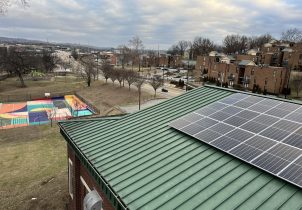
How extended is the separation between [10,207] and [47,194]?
2227 millimetres

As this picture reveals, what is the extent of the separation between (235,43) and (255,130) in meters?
142

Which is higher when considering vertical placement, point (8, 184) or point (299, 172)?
point (299, 172)

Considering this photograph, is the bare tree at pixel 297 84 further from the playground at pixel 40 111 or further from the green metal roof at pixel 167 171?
the green metal roof at pixel 167 171

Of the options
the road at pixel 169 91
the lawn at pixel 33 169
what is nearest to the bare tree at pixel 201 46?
the road at pixel 169 91

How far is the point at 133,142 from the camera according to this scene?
401 inches

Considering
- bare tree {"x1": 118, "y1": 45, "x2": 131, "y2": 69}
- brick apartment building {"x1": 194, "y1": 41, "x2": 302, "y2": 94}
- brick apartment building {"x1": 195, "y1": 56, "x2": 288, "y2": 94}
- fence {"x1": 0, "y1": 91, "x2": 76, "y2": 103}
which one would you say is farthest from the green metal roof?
bare tree {"x1": 118, "y1": 45, "x2": 131, "y2": 69}

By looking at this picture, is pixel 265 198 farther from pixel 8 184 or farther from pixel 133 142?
pixel 8 184

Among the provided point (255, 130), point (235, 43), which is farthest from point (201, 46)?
point (255, 130)

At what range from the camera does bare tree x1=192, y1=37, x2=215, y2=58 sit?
478 ft

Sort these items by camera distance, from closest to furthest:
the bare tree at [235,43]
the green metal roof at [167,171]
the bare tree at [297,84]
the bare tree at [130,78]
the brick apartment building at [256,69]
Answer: the green metal roof at [167,171] → the bare tree at [297,84] → the brick apartment building at [256,69] → the bare tree at [130,78] → the bare tree at [235,43]

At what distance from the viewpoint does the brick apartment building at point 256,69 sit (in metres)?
56.5

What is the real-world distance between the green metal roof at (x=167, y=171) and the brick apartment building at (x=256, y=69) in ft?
167

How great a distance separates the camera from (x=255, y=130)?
9062 mm

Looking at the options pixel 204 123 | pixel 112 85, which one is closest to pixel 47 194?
pixel 204 123
